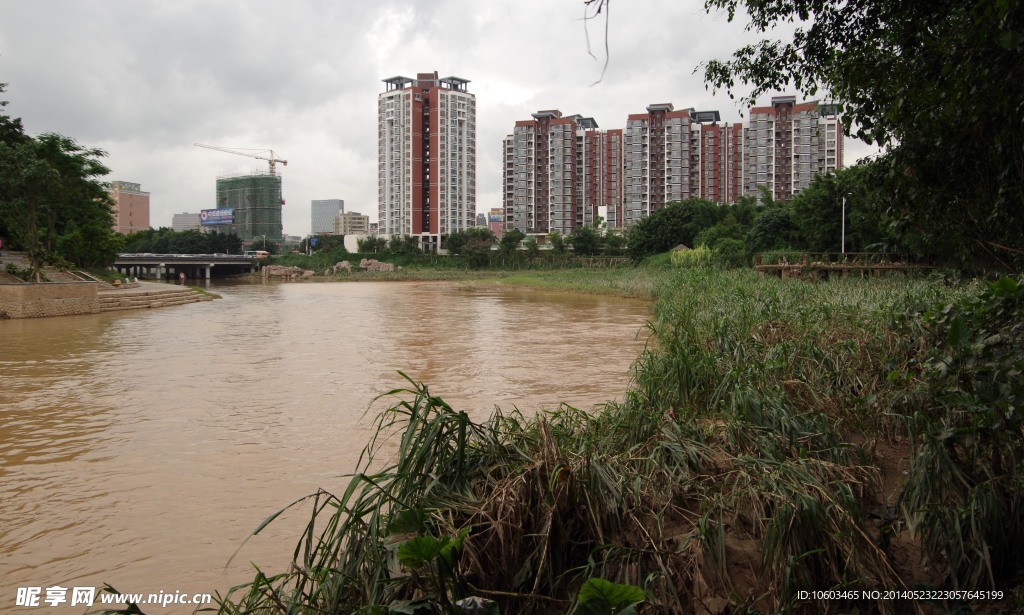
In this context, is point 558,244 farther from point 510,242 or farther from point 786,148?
point 786,148

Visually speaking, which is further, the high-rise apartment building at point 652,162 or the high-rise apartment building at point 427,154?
the high-rise apartment building at point 427,154

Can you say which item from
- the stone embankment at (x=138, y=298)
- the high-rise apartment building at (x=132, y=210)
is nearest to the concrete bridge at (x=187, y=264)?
the high-rise apartment building at (x=132, y=210)

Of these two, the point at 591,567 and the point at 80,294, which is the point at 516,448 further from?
the point at 80,294

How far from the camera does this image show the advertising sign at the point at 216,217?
87069mm

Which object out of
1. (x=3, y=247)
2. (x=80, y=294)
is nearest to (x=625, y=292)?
(x=80, y=294)

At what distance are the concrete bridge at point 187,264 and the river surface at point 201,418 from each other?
135ft

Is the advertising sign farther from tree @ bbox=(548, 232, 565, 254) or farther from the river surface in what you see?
the river surface

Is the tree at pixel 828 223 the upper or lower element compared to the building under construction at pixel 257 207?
lower

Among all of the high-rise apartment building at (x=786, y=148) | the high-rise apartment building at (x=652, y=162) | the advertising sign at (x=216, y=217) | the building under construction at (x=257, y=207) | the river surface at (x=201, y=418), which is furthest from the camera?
the building under construction at (x=257, y=207)

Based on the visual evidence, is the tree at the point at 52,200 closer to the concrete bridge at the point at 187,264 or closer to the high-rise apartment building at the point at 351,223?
the concrete bridge at the point at 187,264

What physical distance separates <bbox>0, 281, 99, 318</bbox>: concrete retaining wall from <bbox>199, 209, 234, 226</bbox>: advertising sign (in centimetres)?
7227

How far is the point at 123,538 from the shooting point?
376cm

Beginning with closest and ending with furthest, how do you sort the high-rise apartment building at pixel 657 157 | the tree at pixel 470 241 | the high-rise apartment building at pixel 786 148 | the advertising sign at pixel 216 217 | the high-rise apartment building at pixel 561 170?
the tree at pixel 470 241
the high-rise apartment building at pixel 786 148
the high-rise apartment building at pixel 657 157
the high-rise apartment building at pixel 561 170
the advertising sign at pixel 216 217

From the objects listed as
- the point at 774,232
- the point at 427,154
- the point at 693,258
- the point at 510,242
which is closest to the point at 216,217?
the point at 427,154
